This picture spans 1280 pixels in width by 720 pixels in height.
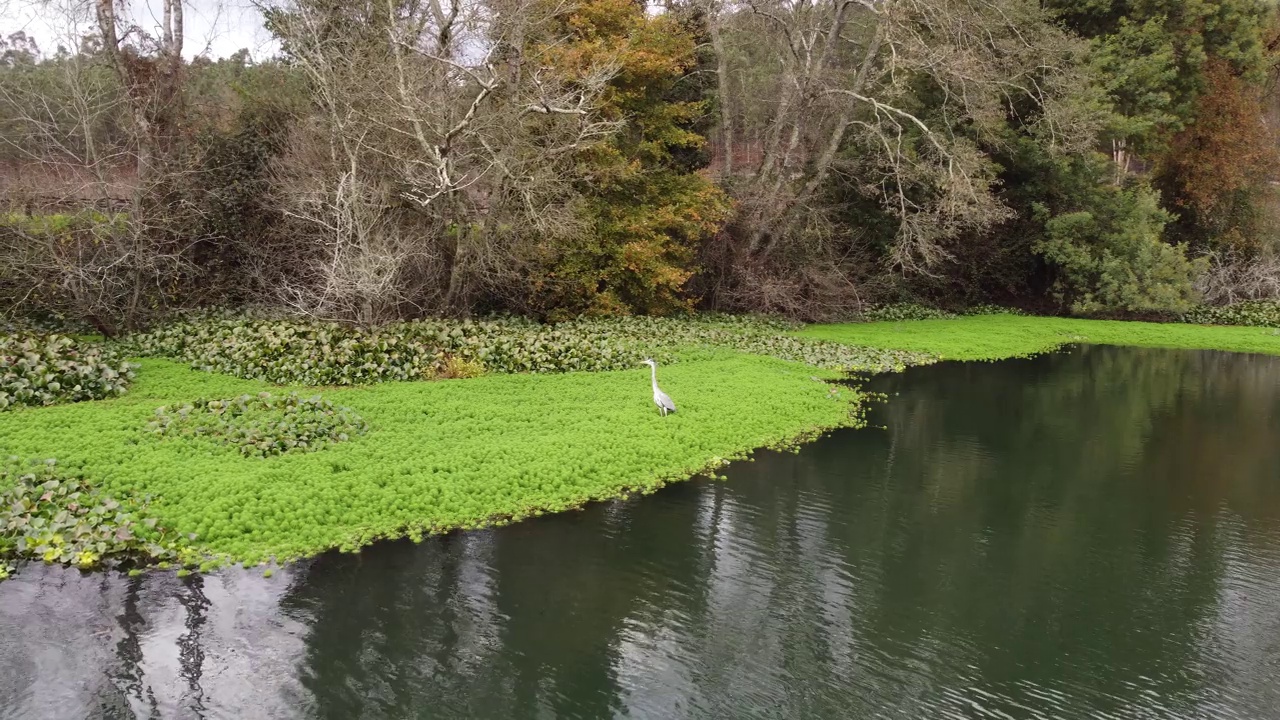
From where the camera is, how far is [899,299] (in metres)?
29.9

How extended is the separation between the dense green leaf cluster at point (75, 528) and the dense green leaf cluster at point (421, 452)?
0.76 feet

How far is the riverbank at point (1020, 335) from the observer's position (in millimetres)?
23219

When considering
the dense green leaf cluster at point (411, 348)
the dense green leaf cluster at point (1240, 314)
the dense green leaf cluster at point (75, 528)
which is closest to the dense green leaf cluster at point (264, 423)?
the dense green leaf cluster at point (75, 528)

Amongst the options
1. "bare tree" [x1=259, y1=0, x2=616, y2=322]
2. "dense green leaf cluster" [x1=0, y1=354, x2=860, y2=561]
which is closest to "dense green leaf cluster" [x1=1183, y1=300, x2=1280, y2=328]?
"dense green leaf cluster" [x1=0, y1=354, x2=860, y2=561]

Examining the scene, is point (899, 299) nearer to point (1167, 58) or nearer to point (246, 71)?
point (1167, 58)

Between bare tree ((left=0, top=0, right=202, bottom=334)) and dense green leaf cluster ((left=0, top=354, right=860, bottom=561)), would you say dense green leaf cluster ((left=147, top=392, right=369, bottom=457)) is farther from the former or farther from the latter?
bare tree ((left=0, top=0, right=202, bottom=334))

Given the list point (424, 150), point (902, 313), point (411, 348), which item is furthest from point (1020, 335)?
point (411, 348)

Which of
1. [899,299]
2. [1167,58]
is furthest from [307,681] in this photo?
[1167,58]

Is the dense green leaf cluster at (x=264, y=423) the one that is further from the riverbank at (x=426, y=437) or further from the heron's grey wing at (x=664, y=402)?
the heron's grey wing at (x=664, y=402)

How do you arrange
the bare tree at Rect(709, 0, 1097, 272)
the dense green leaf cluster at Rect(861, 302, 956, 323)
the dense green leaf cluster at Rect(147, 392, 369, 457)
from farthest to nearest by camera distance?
1. the dense green leaf cluster at Rect(861, 302, 956, 323)
2. the bare tree at Rect(709, 0, 1097, 272)
3. the dense green leaf cluster at Rect(147, 392, 369, 457)

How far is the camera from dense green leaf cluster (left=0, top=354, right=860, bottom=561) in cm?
909

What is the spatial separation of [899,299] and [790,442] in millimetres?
18116

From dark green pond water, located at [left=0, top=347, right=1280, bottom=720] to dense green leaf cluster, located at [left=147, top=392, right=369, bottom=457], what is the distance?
2.78 m

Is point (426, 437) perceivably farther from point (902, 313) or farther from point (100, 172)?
point (902, 313)
